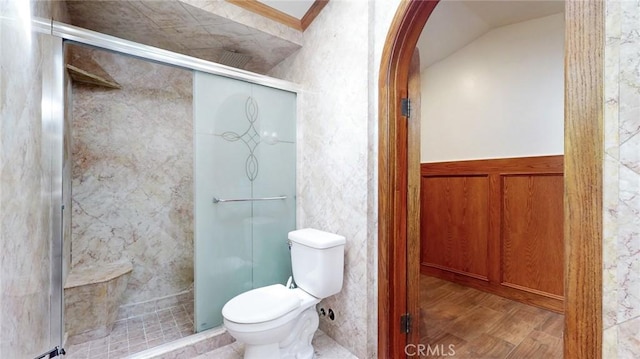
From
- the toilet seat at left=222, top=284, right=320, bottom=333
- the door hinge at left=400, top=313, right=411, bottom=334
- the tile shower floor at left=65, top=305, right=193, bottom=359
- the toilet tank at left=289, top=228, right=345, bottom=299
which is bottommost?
the tile shower floor at left=65, top=305, right=193, bottom=359

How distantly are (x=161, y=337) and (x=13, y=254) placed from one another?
1.32 m

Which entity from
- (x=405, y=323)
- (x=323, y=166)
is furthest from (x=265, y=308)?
(x=323, y=166)

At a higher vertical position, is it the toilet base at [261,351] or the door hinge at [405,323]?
the door hinge at [405,323]

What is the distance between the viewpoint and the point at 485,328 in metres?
1.89

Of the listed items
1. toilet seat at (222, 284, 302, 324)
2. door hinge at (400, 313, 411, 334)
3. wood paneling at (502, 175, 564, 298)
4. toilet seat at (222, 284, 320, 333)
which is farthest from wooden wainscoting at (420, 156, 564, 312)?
toilet seat at (222, 284, 302, 324)

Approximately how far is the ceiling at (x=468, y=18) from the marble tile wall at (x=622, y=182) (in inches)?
65.3

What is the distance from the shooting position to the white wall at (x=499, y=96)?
2148 mm

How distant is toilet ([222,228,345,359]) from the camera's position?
1328 mm

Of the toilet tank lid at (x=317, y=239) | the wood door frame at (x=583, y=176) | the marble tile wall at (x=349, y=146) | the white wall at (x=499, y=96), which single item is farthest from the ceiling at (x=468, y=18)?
the toilet tank lid at (x=317, y=239)

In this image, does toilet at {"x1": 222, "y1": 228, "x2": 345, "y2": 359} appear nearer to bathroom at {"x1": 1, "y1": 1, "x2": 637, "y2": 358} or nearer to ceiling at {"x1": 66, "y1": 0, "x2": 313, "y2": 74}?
bathroom at {"x1": 1, "y1": 1, "x2": 637, "y2": 358}

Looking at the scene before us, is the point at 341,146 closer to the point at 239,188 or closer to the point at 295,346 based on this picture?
the point at 239,188

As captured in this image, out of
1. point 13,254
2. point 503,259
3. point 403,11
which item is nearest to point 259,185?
point 13,254

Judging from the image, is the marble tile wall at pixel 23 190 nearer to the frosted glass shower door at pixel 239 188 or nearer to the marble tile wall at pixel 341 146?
the frosted glass shower door at pixel 239 188

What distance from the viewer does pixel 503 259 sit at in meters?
2.35
